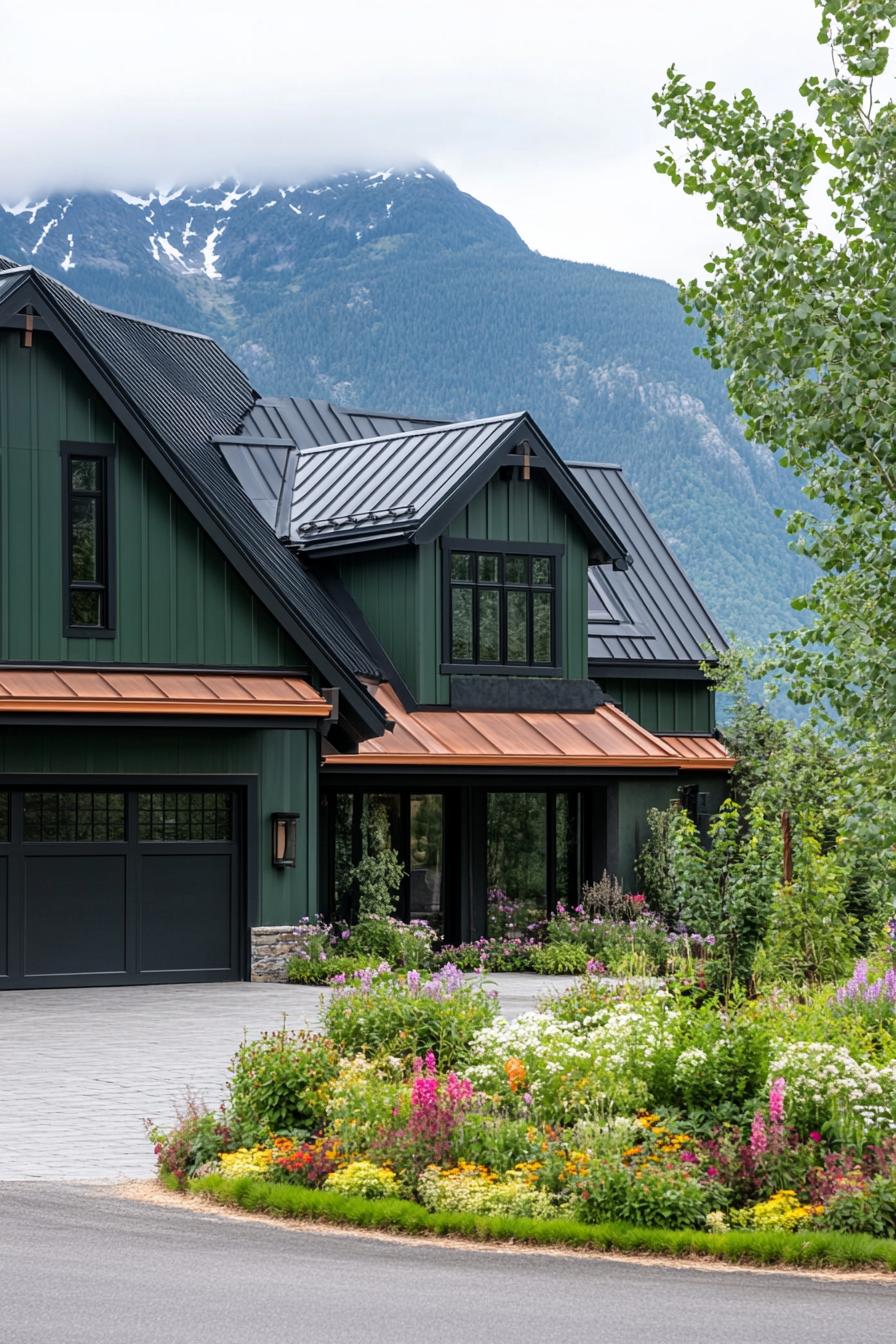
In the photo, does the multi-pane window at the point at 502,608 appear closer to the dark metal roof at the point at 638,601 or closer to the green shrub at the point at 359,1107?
the dark metal roof at the point at 638,601

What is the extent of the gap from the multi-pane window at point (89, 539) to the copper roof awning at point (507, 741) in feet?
11.4

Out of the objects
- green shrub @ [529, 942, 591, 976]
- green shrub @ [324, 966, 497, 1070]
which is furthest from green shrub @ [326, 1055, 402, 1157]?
green shrub @ [529, 942, 591, 976]

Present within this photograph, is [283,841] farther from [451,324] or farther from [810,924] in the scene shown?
[451,324]

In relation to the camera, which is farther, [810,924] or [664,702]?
[664,702]

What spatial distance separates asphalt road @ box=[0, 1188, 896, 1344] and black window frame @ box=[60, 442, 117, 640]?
12.6m

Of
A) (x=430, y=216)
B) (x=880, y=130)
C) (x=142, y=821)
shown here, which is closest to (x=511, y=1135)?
(x=880, y=130)

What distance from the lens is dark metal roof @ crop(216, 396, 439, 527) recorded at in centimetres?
2773

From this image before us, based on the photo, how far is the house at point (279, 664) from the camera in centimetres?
2198

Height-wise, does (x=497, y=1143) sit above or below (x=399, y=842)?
below

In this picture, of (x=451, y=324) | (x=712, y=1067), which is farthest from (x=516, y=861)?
(x=451, y=324)

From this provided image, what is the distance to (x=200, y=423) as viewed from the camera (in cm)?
2845

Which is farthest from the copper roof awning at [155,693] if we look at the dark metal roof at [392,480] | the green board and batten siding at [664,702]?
the green board and batten siding at [664,702]

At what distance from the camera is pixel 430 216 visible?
184 meters

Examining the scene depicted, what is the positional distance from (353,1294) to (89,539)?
48.4 feet
